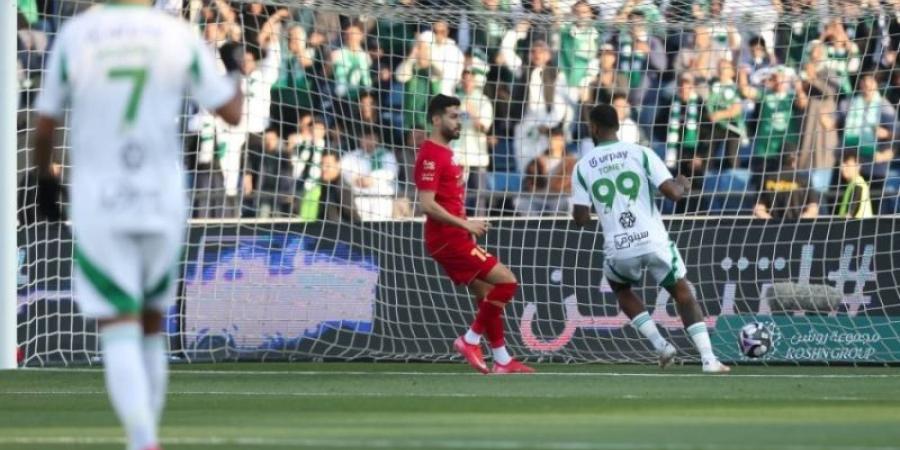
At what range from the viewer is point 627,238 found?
42.4 feet

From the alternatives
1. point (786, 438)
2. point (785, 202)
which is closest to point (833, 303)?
point (785, 202)

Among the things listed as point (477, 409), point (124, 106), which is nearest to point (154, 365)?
point (124, 106)

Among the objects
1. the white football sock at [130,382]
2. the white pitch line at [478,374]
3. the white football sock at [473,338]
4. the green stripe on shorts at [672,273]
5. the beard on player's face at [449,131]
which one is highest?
the beard on player's face at [449,131]

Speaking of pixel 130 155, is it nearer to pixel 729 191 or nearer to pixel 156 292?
pixel 156 292

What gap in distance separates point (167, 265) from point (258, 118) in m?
9.29

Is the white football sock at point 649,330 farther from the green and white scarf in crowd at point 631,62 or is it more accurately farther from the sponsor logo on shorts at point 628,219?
the green and white scarf in crowd at point 631,62

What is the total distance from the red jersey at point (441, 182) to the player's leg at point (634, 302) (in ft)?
3.41

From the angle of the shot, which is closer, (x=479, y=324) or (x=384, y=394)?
(x=384, y=394)

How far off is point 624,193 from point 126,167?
7.06 m

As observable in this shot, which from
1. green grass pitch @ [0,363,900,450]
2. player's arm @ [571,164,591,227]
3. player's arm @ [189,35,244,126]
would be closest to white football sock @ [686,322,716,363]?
green grass pitch @ [0,363,900,450]

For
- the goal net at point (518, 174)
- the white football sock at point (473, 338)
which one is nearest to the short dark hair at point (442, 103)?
the white football sock at point (473, 338)

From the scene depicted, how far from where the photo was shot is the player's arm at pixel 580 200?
13.0 metres

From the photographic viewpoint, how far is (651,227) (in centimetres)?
1295

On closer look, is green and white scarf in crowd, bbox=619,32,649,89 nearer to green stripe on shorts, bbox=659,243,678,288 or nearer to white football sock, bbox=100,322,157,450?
green stripe on shorts, bbox=659,243,678,288
